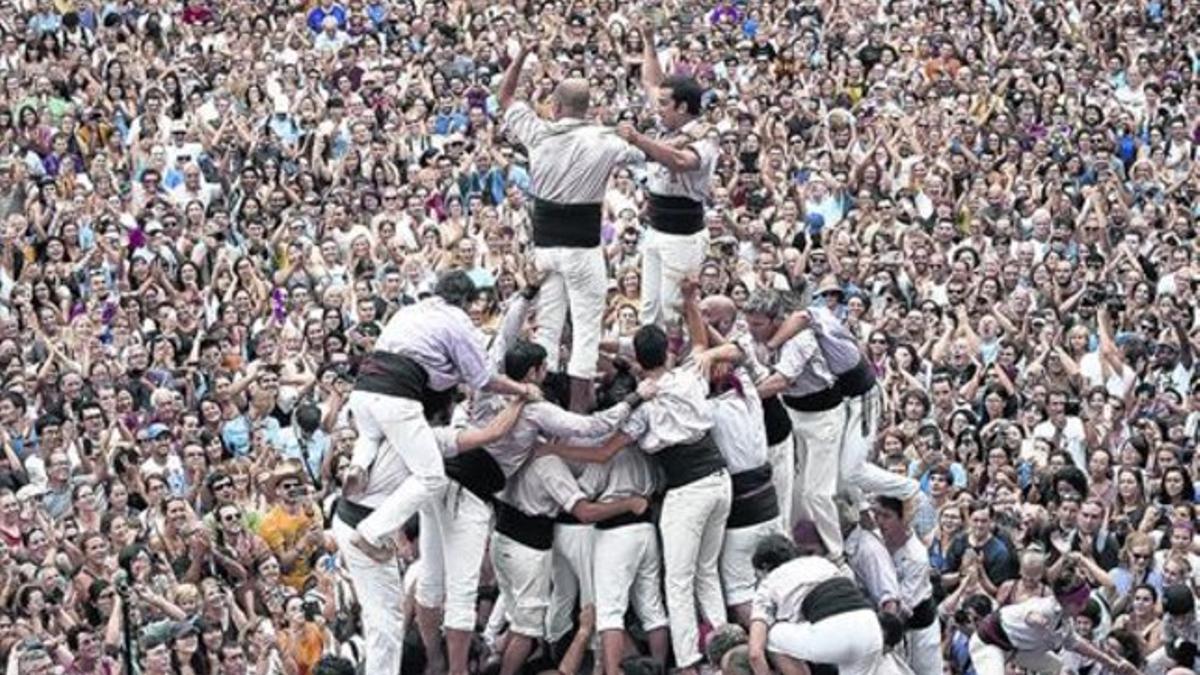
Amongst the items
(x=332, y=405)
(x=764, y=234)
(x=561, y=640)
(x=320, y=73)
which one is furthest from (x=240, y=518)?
(x=320, y=73)

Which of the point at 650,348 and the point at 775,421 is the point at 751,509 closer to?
the point at 775,421

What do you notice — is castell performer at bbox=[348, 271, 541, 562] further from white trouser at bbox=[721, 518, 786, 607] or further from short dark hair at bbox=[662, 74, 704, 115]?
short dark hair at bbox=[662, 74, 704, 115]

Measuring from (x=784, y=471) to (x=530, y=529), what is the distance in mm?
1785

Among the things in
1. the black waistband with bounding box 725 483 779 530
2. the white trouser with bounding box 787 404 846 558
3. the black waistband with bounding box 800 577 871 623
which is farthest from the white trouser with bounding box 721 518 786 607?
the black waistband with bounding box 800 577 871 623

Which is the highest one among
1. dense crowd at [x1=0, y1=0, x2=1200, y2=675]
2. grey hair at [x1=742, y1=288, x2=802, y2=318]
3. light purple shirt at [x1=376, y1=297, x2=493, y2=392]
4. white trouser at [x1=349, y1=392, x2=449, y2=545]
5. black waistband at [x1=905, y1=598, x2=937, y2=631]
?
light purple shirt at [x1=376, y1=297, x2=493, y2=392]

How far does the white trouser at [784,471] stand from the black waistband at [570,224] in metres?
1.64

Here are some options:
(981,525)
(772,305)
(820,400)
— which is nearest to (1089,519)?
(981,525)

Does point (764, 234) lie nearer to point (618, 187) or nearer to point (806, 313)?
point (618, 187)

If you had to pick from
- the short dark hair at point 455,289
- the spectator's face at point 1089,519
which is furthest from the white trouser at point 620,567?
the spectator's face at point 1089,519

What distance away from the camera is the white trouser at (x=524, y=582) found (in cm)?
1820

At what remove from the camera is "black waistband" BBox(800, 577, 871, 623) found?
1761 cm

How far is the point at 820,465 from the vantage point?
1933cm

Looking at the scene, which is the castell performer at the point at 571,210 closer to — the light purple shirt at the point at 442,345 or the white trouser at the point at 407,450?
the light purple shirt at the point at 442,345

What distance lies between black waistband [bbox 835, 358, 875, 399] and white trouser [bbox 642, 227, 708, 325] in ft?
3.41
